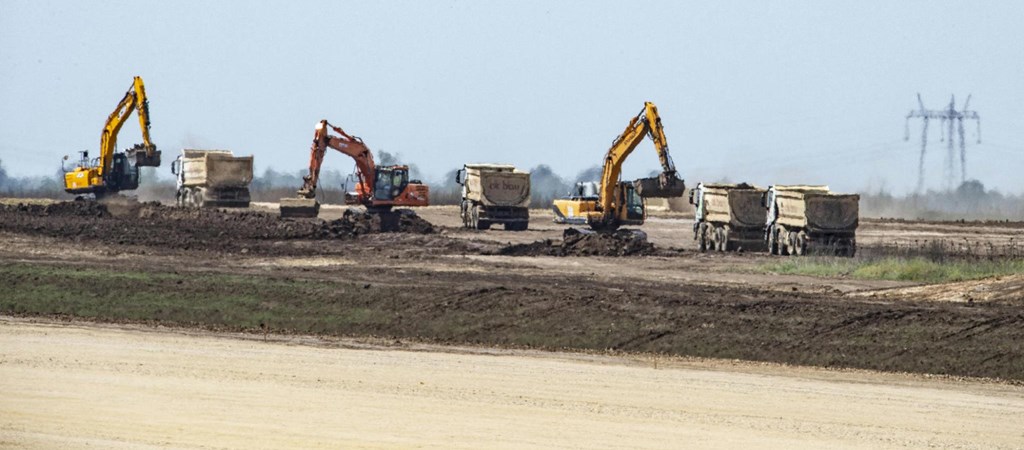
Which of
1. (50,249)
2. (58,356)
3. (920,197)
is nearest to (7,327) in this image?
(58,356)

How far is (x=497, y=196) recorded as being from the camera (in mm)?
72250

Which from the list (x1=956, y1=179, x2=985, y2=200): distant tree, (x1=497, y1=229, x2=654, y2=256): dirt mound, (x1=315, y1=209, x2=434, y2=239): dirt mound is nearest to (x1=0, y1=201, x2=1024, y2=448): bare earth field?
(x1=497, y1=229, x2=654, y2=256): dirt mound

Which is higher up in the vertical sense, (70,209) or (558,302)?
(70,209)

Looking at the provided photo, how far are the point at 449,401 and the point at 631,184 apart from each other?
41.2 meters

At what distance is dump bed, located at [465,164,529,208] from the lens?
71.9 meters

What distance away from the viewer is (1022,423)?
20797mm

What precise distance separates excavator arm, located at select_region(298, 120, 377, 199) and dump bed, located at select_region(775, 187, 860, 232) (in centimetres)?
2471

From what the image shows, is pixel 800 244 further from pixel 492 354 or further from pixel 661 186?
pixel 492 354

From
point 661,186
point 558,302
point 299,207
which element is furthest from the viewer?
point 299,207

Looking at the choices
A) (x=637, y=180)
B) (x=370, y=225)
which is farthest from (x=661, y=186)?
(x=370, y=225)

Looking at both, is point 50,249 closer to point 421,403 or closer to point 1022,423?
point 421,403

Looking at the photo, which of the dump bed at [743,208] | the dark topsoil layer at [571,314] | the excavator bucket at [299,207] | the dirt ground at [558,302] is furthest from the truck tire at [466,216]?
the dark topsoil layer at [571,314]

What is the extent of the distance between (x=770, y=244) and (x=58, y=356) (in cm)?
3496

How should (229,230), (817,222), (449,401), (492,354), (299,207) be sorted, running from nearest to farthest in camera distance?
(449,401) < (492,354) < (817,222) < (229,230) < (299,207)
